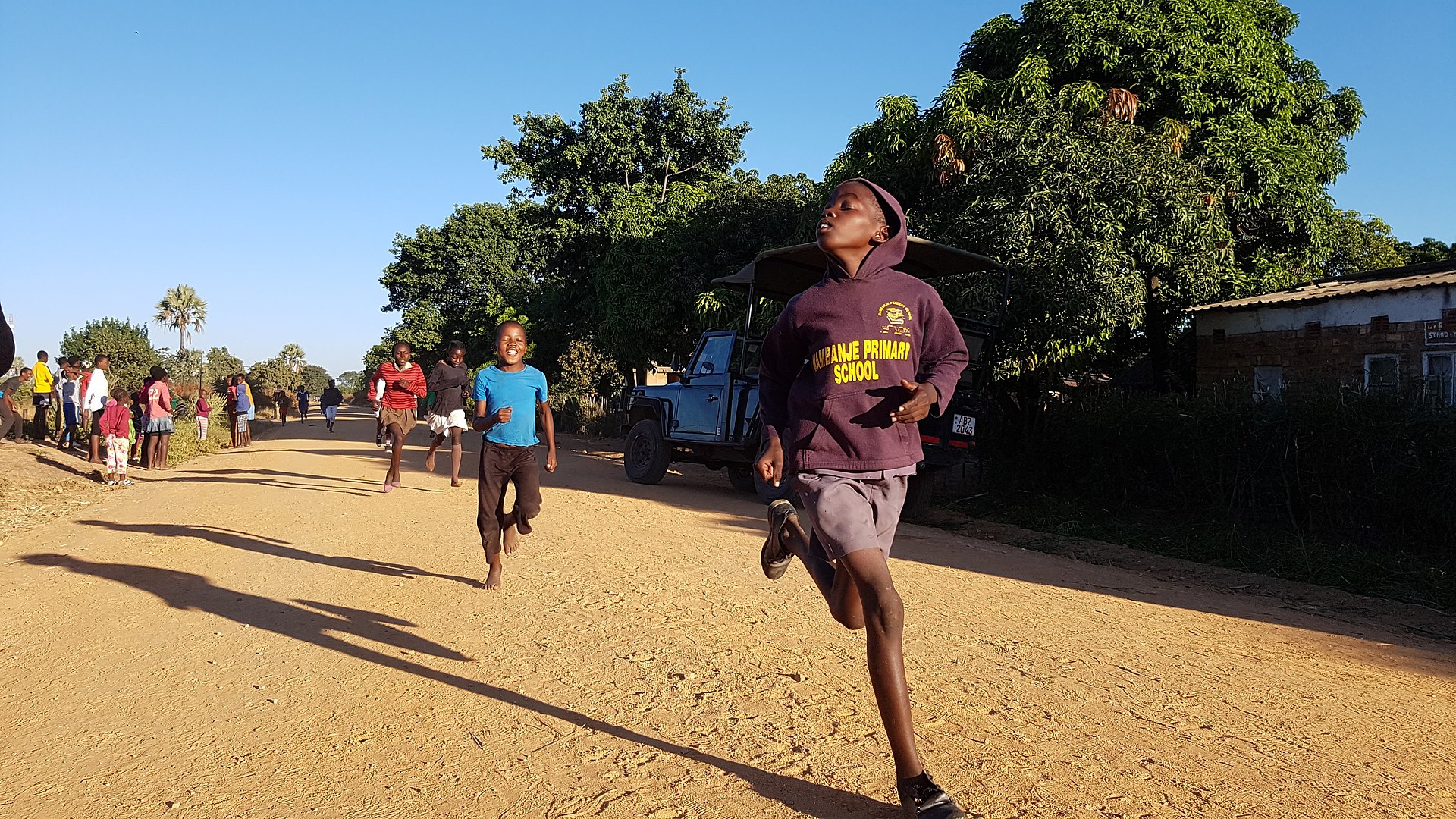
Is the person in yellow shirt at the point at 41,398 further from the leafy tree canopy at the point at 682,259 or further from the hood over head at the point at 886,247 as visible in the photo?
the hood over head at the point at 886,247

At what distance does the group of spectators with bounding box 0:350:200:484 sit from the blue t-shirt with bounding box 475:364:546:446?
9.20 m

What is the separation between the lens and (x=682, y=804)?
316cm

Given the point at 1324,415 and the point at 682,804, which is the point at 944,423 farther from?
the point at 682,804

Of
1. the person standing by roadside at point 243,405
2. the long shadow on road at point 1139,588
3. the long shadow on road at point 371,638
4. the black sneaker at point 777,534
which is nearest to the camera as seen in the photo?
the long shadow on road at point 371,638

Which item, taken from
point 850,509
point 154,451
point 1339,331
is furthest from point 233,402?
point 850,509

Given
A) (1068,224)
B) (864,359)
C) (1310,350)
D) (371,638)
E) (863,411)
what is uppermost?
(1068,224)

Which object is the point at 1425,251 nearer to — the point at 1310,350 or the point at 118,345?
the point at 1310,350

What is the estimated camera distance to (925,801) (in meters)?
2.93

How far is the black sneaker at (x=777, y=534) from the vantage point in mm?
3447

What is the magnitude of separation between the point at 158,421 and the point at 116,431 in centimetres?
281

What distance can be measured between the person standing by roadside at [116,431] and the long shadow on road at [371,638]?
19.9 ft

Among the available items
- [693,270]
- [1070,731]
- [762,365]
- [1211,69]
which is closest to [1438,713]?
[1070,731]

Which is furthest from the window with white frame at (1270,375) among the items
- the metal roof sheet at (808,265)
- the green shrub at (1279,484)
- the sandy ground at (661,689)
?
the sandy ground at (661,689)

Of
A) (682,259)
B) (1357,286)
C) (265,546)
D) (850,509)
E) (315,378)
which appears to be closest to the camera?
(850,509)
